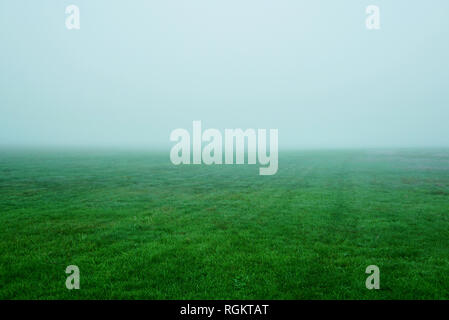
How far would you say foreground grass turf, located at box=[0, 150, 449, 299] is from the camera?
7551mm

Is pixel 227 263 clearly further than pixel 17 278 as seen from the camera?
Yes

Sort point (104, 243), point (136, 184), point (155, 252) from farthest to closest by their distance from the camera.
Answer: point (136, 184)
point (104, 243)
point (155, 252)

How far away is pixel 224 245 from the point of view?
10656mm

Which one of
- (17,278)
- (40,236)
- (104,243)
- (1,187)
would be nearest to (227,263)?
(104,243)

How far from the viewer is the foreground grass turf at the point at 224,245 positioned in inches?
297

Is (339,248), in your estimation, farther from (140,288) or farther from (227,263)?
(140,288)

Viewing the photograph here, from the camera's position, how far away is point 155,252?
389 inches

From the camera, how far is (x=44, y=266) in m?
8.66
